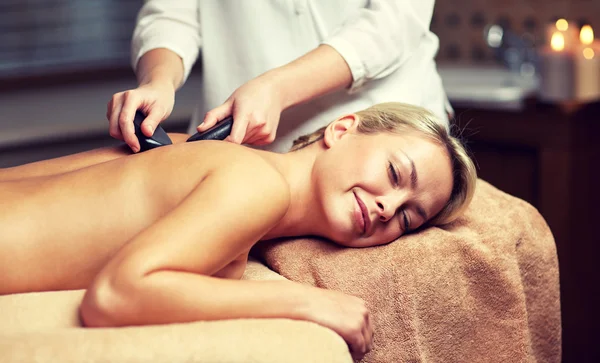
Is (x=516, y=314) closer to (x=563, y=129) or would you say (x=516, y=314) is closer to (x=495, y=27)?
(x=563, y=129)

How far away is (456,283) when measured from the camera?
120 centimetres

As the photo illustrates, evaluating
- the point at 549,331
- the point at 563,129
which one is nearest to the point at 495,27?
the point at 563,129

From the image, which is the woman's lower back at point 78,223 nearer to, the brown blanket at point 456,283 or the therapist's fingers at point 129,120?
the therapist's fingers at point 129,120

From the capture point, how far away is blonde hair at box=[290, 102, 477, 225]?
1.33 meters

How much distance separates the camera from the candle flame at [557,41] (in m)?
2.26

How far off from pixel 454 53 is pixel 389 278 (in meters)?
2.07

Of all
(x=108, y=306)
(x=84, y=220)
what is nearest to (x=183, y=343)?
(x=108, y=306)

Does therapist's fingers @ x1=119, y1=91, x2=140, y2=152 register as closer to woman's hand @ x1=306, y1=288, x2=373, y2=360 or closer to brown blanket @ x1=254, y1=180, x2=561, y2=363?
brown blanket @ x1=254, y1=180, x2=561, y2=363

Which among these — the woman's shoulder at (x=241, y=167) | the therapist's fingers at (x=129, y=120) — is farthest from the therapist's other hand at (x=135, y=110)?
the woman's shoulder at (x=241, y=167)

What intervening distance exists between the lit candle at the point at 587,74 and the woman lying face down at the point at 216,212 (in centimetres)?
95

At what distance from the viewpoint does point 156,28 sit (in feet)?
5.05

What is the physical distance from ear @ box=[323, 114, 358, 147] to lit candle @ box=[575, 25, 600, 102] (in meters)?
1.05

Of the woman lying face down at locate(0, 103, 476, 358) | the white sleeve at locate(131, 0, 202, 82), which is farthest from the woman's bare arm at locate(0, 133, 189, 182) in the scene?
the white sleeve at locate(131, 0, 202, 82)

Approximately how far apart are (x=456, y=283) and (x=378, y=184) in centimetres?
21
